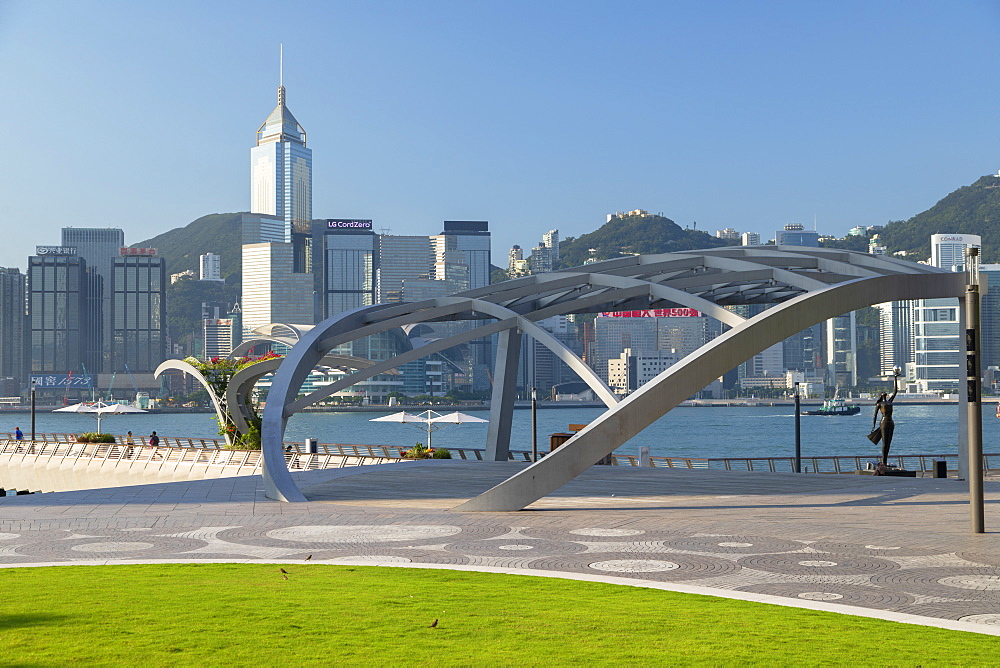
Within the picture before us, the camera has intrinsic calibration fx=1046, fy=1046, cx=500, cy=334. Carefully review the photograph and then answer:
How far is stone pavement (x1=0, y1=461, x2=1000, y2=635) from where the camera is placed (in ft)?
38.4

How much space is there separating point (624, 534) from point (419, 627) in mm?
7604

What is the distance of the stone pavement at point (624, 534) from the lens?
38.4 feet

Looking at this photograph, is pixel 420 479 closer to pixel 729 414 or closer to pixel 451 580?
pixel 451 580

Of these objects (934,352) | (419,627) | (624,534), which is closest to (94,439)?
(624,534)

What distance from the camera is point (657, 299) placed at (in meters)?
27.6

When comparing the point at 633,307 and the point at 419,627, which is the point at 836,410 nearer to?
the point at 633,307

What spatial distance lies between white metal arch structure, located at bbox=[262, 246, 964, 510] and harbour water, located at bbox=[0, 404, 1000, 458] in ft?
157

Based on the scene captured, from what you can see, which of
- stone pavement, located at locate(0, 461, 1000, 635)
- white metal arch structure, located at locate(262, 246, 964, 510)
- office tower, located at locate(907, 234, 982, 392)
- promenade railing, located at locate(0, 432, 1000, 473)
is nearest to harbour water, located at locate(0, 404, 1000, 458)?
office tower, located at locate(907, 234, 982, 392)

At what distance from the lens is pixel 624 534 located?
15914 millimetres

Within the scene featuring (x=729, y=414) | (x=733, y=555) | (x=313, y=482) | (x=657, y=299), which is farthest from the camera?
(x=729, y=414)

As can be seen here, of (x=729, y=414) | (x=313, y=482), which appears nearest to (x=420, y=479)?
(x=313, y=482)

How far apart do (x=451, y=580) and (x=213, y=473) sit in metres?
26.2

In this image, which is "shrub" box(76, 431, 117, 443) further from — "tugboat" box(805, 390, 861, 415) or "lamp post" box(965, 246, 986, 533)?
"tugboat" box(805, 390, 861, 415)

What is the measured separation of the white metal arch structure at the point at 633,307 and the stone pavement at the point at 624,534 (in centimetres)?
123
